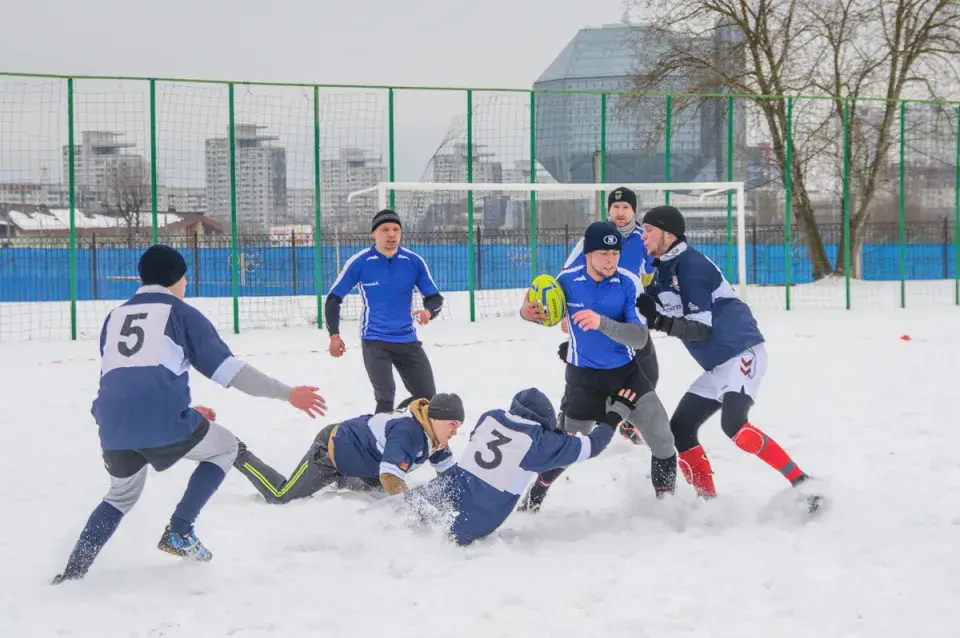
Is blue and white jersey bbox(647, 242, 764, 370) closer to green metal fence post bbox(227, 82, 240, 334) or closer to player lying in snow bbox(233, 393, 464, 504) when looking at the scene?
player lying in snow bbox(233, 393, 464, 504)

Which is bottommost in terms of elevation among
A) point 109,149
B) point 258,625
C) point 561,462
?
point 258,625

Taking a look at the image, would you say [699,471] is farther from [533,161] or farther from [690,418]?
[533,161]

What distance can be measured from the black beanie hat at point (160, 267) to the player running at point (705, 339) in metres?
2.26

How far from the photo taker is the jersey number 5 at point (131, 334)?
4090 mm

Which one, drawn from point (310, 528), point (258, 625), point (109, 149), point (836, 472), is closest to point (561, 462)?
point (310, 528)

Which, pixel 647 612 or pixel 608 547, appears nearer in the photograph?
pixel 647 612

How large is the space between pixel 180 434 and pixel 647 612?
2.00 meters

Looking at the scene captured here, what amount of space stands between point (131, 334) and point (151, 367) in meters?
0.16

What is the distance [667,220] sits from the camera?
5242 mm

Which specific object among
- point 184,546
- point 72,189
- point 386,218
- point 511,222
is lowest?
Answer: point 184,546

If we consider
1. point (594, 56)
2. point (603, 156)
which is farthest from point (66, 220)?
point (594, 56)

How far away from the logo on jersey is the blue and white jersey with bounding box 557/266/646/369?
1.85 ft

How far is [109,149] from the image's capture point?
45.1ft

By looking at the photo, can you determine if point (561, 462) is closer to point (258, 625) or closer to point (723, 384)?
point (723, 384)
